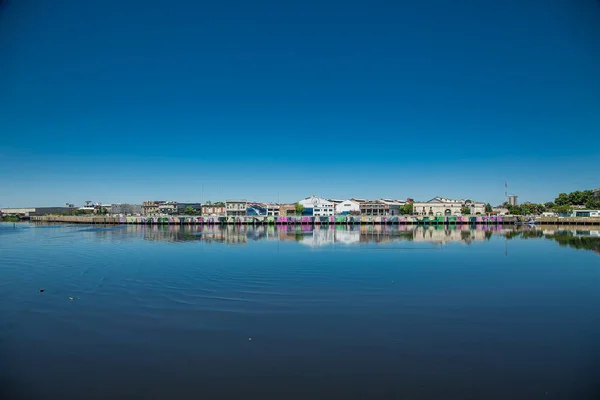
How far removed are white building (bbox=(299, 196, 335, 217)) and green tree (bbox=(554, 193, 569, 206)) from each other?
5133 cm

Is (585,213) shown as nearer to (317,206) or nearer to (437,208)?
(437,208)

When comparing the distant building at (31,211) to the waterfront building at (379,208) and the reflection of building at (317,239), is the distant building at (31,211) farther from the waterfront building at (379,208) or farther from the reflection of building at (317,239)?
the reflection of building at (317,239)

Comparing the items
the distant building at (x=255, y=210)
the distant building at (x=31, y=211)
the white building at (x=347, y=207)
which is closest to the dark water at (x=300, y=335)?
the distant building at (x=255, y=210)

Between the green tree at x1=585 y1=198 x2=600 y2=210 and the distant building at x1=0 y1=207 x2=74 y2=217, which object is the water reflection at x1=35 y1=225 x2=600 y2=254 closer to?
the green tree at x1=585 y1=198 x2=600 y2=210

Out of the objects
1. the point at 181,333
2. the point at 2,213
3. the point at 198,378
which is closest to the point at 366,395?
the point at 198,378

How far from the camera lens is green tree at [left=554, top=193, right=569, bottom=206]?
82562 millimetres

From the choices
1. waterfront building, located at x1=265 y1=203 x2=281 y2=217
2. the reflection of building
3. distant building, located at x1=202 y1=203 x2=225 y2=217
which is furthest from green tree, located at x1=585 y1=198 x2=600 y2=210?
distant building, located at x1=202 y1=203 x2=225 y2=217

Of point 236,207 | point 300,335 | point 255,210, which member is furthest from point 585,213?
point 300,335

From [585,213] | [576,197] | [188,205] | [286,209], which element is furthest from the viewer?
[188,205]

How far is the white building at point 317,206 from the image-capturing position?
3494 inches

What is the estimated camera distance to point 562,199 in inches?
3280

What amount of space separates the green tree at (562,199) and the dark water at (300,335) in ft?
277

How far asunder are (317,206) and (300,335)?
3244 inches

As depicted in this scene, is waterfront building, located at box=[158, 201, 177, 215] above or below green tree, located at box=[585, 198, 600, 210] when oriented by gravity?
above
